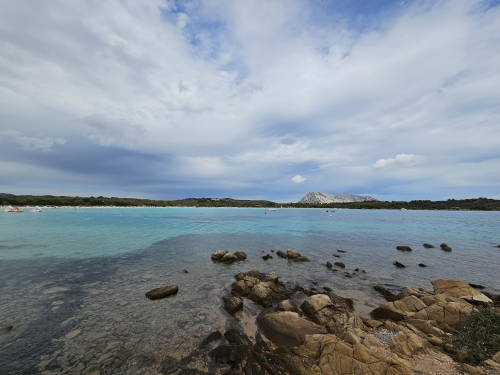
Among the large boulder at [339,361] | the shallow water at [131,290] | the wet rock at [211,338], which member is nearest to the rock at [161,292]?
the shallow water at [131,290]

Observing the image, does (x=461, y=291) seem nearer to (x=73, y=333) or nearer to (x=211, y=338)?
(x=211, y=338)

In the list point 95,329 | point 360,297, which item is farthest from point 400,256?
point 95,329

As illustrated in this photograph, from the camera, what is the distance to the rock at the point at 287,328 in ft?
27.2

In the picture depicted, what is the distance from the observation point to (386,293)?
13.5 metres

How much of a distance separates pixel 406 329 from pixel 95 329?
13138 mm

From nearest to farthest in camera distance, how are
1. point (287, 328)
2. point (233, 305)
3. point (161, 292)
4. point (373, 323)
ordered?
point (287, 328)
point (373, 323)
point (233, 305)
point (161, 292)

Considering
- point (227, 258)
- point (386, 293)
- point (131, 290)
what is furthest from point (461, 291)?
point (131, 290)

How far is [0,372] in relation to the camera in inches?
262

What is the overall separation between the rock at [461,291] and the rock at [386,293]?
2.67 metres

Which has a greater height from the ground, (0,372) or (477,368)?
(477,368)

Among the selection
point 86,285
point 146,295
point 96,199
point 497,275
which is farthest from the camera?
point 96,199

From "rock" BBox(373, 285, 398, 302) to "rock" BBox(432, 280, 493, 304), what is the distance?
2.67 metres

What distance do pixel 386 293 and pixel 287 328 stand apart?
8.77 meters

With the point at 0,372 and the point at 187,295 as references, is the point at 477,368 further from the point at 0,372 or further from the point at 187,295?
the point at 0,372
